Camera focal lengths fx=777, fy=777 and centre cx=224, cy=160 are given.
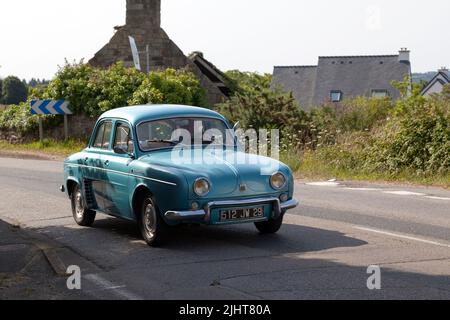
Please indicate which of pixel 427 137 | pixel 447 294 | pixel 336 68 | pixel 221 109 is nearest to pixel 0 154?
pixel 221 109

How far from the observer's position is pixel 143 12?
1629 inches

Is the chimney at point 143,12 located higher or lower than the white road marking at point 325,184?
higher

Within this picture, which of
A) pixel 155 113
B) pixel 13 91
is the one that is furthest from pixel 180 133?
pixel 13 91

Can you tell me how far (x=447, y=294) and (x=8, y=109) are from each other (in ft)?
111

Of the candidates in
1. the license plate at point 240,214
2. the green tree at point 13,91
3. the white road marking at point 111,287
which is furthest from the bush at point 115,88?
→ the green tree at point 13,91

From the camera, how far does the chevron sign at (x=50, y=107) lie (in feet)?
104

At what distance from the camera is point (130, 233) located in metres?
11.2

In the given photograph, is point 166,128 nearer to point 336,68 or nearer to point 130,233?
point 130,233

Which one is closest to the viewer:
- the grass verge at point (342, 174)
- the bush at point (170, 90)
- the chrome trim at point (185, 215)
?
the chrome trim at point (185, 215)

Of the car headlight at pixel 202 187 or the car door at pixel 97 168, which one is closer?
the car headlight at pixel 202 187

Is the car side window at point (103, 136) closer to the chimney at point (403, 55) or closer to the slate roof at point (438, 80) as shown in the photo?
the chimney at point (403, 55)

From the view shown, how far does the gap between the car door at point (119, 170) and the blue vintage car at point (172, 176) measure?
1 centimetres

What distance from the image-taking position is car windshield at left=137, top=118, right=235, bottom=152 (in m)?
10.6

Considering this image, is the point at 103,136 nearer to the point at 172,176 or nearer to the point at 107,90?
the point at 172,176
